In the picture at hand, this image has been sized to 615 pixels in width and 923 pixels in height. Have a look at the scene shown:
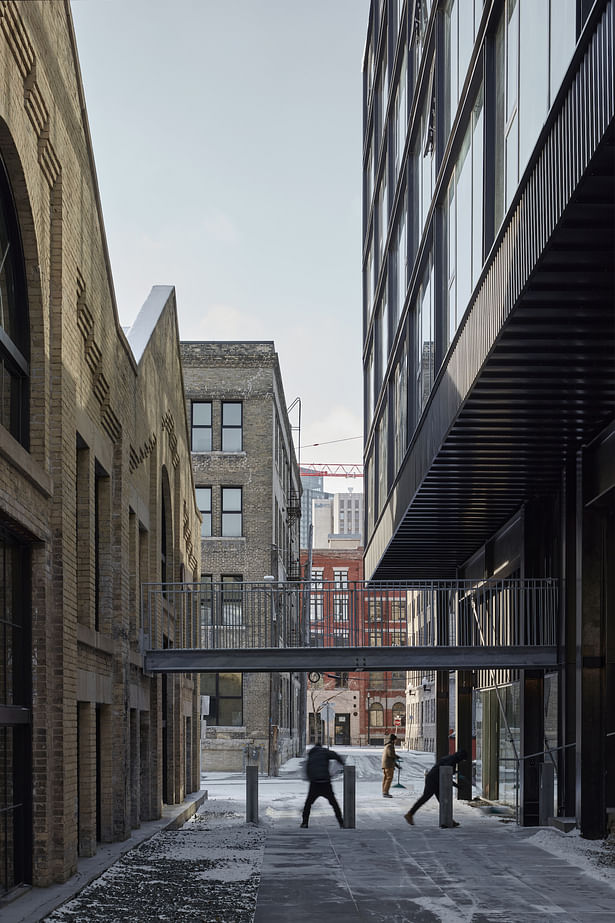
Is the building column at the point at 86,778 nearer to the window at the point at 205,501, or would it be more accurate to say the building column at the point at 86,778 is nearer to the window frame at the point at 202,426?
the window at the point at 205,501

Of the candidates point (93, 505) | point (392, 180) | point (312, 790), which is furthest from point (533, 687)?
point (392, 180)

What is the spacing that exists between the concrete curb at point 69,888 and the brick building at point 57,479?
0.19 metres

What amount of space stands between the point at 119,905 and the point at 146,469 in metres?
11.3

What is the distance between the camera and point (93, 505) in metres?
17.0

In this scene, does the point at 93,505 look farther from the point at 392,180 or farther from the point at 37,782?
the point at 392,180

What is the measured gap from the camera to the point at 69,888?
1293 centimetres

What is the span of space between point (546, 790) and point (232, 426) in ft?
99.5

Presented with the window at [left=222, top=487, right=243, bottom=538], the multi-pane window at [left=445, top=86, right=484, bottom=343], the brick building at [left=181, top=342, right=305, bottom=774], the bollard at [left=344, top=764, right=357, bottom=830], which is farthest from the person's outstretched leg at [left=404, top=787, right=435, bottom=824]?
the window at [left=222, top=487, right=243, bottom=538]

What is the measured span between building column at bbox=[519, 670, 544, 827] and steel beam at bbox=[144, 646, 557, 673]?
1418 mm

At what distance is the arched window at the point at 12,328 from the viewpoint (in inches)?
484

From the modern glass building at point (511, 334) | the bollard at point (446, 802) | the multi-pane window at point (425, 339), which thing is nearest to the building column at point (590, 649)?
the modern glass building at point (511, 334)

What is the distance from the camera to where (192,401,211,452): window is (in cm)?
4888

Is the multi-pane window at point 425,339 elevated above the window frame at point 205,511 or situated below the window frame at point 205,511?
above

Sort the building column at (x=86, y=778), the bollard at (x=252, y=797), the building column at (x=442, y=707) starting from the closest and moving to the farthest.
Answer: the building column at (x=86, y=778) → the bollard at (x=252, y=797) → the building column at (x=442, y=707)
